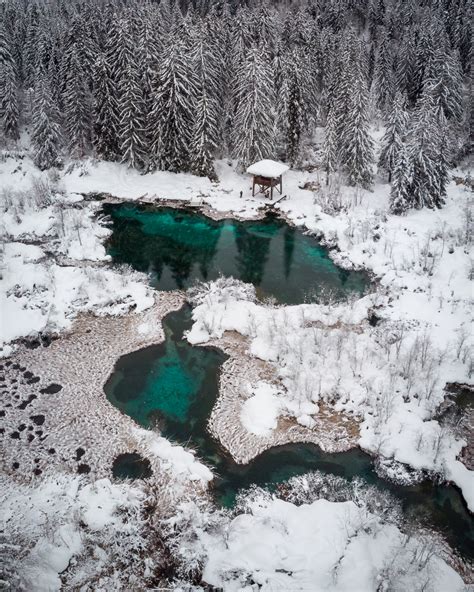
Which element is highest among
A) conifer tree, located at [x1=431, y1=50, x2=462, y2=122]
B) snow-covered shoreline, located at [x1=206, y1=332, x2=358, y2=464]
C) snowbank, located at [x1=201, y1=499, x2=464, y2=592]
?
conifer tree, located at [x1=431, y1=50, x2=462, y2=122]

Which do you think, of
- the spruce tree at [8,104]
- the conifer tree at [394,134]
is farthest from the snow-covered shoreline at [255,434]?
the spruce tree at [8,104]

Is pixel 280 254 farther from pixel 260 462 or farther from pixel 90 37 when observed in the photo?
pixel 90 37

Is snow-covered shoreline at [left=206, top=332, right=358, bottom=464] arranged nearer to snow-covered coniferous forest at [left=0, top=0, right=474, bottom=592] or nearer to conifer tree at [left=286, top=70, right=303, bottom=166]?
snow-covered coniferous forest at [left=0, top=0, right=474, bottom=592]

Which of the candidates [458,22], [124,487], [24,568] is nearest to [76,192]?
[124,487]

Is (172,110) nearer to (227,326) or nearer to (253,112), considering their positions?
(253,112)

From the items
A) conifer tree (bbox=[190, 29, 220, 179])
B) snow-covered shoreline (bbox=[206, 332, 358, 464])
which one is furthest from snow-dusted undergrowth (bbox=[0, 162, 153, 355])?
conifer tree (bbox=[190, 29, 220, 179])

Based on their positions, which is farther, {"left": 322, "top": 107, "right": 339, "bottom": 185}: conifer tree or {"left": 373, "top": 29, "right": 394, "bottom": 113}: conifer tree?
{"left": 373, "top": 29, "right": 394, "bottom": 113}: conifer tree

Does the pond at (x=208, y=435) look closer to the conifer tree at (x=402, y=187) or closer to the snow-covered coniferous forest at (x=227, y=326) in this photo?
the snow-covered coniferous forest at (x=227, y=326)
